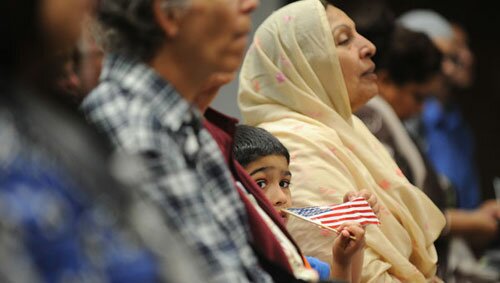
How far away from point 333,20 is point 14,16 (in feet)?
6.56

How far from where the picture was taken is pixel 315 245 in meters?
3.10

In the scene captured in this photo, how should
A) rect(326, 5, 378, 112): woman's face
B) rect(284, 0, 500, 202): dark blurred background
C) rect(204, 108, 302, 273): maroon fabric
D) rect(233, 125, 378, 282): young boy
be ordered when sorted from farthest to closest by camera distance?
1. rect(284, 0, 500, 202): dark blurred background
2. rect(326, 5, 378, 112): woman's face
3. rect(233, 125, 378, 282): young boy
4. rect(204, 108, 302, 273): maroon fabric

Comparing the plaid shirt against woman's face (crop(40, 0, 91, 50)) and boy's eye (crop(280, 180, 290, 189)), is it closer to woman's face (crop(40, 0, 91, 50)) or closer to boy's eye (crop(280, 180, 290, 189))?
woman's face (crop(40, 0, 91, 50))

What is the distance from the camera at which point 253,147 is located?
295 cm

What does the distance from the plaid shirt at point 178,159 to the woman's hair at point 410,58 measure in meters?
2.89

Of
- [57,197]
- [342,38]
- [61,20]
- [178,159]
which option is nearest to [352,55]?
[342,38]

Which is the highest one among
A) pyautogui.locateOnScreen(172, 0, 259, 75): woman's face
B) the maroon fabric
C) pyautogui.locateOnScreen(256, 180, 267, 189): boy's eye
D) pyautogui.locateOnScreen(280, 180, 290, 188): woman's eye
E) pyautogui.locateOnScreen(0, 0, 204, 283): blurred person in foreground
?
pyautogui.locateOnScreen(0, 0, 204, 283): blurred person in foreground

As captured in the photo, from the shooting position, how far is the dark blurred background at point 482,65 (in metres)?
7.68

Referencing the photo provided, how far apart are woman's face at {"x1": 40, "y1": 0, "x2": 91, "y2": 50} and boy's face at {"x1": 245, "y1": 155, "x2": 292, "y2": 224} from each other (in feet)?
4.83

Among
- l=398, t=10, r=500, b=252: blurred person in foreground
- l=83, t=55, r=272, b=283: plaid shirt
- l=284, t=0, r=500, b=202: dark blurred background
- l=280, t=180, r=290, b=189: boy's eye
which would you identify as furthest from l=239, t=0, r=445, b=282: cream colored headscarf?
l=284, t=0, r=500, b=202: dark blurred background

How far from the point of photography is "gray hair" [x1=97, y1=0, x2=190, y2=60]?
1954 millimetres

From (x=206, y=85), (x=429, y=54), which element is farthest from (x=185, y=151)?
(x=429, y=54)

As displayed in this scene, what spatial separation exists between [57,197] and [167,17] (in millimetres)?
677

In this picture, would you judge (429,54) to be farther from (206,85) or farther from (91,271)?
(91,271)
